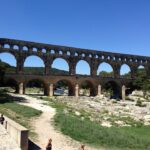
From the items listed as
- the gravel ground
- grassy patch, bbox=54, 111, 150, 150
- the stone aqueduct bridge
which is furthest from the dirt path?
the stone aqueduct bridge

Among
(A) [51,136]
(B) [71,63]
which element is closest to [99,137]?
(A) [51,136]

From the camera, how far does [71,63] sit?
3152 inches

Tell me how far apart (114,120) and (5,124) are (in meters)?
19.3

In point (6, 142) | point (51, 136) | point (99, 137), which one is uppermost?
point (6, 142)

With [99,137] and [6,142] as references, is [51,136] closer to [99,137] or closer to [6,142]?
[99,137]

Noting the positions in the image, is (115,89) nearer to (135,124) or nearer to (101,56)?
(101,56)

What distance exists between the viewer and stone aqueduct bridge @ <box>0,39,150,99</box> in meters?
71.1

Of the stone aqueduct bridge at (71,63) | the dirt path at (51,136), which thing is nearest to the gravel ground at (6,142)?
the dirt path at (51,136)

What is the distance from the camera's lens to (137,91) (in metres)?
86.3

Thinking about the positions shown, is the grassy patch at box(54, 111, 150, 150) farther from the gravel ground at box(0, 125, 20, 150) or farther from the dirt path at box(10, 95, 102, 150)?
the gravel ground at box(0, 125, 20, 150)

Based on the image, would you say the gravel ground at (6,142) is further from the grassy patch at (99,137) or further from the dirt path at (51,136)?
the grassy patch at (99,137)

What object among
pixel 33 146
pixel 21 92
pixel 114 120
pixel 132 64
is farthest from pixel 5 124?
pixel 132 64

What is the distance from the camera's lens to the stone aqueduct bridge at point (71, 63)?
71.1m

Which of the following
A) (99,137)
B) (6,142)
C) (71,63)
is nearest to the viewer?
(6,142)
